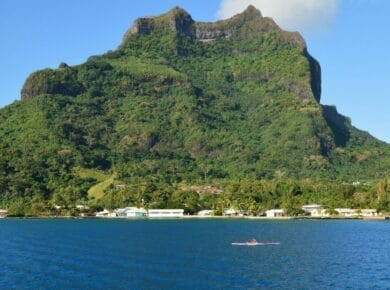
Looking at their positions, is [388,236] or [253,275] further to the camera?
[388,236]

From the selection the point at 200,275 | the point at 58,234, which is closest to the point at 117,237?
the point at 58,234

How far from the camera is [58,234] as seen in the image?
146 m

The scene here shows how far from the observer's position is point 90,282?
3123 inches

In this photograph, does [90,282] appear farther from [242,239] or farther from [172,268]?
[242,239]

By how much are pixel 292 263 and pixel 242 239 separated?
39942 millimetres

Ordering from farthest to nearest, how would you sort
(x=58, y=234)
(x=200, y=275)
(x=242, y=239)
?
1. (x=58, y=234)
2. (x=242, y=239)
3. (x=200, y=275)

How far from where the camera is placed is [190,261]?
9744 centimetres

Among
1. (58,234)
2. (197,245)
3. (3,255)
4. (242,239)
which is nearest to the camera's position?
(3,255)

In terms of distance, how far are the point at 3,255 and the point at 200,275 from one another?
39.2 m

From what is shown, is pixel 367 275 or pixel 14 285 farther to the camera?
pixel 367 275

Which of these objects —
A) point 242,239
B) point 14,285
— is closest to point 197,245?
point 242,239

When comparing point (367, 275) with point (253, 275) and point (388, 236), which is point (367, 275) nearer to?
point (253, 275)

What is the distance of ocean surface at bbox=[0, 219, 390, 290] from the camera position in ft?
262

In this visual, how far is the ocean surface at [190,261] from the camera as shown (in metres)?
79.8
